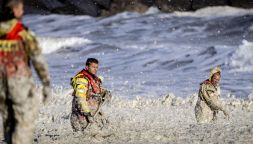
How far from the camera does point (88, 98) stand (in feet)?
29.2

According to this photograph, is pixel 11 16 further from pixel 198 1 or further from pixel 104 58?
pixel 198 1

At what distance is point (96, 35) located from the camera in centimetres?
4306

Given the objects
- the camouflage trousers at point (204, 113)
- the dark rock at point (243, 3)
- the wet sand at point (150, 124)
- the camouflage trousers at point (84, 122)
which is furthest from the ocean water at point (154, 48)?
the camouflage trousers at point (84, 122)

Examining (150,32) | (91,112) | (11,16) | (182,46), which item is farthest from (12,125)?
(150,32)

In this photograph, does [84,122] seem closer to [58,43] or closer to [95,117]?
[95,117]

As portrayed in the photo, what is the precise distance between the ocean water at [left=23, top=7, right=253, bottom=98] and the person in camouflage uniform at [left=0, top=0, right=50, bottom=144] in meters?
12.7

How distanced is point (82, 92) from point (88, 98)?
0.39 m

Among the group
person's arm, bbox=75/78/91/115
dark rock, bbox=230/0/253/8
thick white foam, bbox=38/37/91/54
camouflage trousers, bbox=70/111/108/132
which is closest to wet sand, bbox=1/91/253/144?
camouflage trousers, bbox=70/111/108/132

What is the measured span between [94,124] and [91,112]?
235mm

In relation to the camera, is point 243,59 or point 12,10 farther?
point 243,59

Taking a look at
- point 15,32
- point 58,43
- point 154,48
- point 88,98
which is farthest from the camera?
point 58,43

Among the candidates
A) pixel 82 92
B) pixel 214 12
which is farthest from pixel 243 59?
pixel 82 92

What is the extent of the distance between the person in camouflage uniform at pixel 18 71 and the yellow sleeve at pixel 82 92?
2476 millimetres

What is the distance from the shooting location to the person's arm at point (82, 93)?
8492 millimetres
